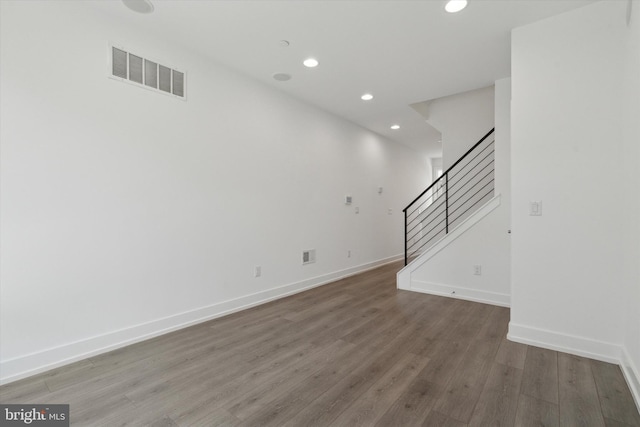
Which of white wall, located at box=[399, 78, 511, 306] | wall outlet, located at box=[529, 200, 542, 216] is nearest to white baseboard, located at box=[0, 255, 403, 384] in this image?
white wall, located at box=[399, 78, 511, 306]

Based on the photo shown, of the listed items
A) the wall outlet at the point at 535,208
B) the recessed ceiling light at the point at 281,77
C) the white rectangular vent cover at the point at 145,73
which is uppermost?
the recessed ceiling light at the point at 281,77

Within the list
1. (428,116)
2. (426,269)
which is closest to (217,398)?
(426,269)

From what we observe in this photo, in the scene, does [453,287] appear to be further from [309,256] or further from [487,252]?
[309,256]

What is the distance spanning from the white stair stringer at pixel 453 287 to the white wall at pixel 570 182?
109 cm

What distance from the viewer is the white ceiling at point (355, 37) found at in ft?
7.94

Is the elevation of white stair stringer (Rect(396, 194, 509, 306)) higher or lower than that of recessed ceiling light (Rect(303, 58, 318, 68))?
lower

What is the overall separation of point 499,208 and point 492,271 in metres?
0.79

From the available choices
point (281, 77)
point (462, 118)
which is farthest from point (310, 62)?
point (462, 118)

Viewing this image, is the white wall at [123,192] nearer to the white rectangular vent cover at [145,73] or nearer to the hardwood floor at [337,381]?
the white rectangular vent cover at [145,73]

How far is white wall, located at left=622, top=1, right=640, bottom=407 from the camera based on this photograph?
75.2 inches

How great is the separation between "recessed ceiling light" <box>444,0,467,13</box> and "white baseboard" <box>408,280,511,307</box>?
10.2 ft

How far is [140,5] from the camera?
2.38 metres

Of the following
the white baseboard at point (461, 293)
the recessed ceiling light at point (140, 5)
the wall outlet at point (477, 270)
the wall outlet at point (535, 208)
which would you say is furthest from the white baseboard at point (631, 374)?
the recessed ceiling light at point (140, 5)

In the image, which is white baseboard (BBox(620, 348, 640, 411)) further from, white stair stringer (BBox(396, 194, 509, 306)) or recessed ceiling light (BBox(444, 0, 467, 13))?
recessed ceiling light (BBox(444, 0, 467, 13))
